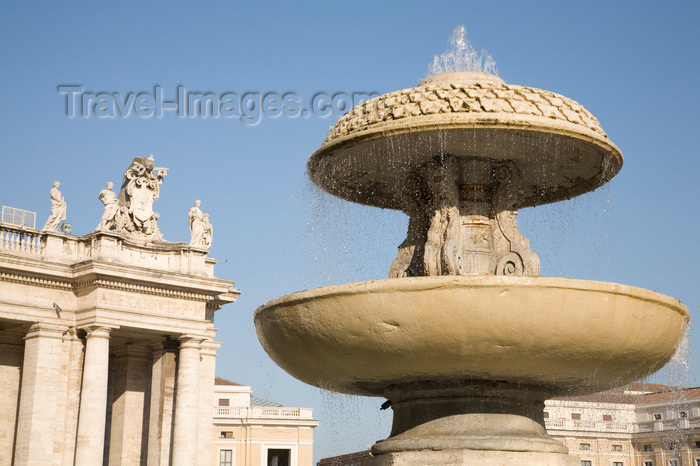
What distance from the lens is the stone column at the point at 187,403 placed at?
26.0 metres

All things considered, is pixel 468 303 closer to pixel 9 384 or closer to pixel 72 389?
pixel 72 389

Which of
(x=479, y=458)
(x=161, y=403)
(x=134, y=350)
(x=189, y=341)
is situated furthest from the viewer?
(x=134, y=350)

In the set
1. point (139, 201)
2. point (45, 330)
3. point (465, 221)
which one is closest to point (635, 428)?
point (139, 201)

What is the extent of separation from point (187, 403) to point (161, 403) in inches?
41.1

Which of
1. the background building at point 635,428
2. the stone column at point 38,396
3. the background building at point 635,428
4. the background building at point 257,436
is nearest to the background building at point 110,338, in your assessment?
the stone column at point 38,396

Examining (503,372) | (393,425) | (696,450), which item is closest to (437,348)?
(503,372)

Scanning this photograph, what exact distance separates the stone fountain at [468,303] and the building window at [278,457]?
136 feet

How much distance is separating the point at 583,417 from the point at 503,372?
59.1 m

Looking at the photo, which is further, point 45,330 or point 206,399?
point 206,399

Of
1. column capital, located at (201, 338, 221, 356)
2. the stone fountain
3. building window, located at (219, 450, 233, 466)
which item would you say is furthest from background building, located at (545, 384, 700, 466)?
the stone fountain

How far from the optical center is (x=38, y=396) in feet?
79.8

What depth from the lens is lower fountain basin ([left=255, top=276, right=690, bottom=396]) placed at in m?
5.20

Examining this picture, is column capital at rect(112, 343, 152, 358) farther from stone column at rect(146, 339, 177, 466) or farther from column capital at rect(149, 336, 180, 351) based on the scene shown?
column capital at rect(149, 336, 180, 351)

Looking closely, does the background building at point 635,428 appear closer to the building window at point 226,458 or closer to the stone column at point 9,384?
the building window at point 226,458
